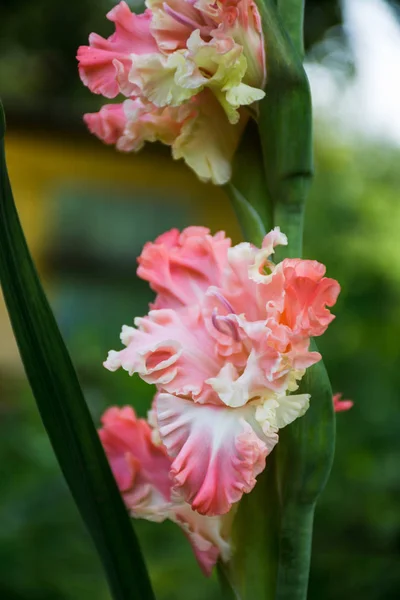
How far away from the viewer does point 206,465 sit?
36 cm

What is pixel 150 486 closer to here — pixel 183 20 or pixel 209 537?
pixel 209 537

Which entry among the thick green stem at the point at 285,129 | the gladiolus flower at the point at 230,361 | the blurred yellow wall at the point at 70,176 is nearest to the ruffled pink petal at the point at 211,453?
the gladiolus flower at the point at 230,361

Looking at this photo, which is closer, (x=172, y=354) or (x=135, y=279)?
(x=172, y=354)

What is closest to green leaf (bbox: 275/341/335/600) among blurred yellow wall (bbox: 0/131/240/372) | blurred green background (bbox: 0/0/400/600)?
blurred green background (bbox: 0/0/400/600)

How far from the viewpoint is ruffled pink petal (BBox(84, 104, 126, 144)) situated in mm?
478

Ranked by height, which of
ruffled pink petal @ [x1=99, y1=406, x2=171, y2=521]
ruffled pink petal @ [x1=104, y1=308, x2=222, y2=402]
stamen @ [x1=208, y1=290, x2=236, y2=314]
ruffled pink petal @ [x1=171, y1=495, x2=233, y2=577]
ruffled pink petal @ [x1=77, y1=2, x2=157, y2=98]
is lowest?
ruffled pink petal @ [x1=171, y1=495, x2=233, y2=577]

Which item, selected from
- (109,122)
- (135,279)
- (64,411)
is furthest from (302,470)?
(135,279)

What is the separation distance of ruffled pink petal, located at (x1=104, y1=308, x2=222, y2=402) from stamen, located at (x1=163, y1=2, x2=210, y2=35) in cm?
15

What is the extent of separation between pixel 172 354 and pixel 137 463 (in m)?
0.13

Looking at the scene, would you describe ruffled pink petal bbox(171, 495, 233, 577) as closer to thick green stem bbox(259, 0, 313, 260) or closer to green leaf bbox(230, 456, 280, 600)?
green leaf bbox(230, 456, 280, 600)

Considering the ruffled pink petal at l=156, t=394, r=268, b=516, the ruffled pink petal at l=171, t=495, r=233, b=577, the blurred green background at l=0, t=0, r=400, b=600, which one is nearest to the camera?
the ruffled pink petal at l=156, t=394, r=268, b=516

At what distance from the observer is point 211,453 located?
0.36 metres

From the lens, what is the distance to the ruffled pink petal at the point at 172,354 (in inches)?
15.1

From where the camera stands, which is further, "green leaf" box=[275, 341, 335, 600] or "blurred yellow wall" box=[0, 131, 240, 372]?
"blurred yellow wall" box=[0, 131, 240, 372]
